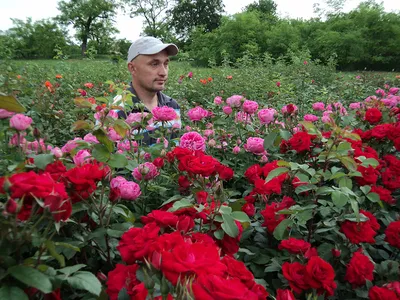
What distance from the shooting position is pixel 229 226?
2.79 feet

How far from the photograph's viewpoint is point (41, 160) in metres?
0.75

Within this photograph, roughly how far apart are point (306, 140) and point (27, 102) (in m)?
2.09

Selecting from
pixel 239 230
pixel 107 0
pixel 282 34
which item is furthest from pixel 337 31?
pixel 107 0

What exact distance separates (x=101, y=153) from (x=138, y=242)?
34cm

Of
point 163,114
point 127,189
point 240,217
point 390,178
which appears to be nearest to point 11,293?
point 127,189

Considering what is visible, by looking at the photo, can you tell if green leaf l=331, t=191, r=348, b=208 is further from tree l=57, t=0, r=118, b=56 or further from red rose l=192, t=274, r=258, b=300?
tree l=57, t=0, r=118, b=56

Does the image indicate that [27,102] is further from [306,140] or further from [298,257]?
[298,257]

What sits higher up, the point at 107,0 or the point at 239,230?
the point at 107,0

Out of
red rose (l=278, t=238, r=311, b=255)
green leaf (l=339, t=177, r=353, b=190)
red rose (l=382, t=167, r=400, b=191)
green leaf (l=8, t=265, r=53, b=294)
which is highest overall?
green leaf (l=8, t=265, r=53, b=294)

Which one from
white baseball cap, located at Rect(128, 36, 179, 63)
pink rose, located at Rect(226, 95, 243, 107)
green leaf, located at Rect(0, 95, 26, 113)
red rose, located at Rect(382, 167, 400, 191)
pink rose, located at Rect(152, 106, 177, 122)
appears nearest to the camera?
green leaf, located at Rect(0, 95, 26, 113)

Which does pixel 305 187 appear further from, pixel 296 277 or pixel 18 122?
pixel 18 122

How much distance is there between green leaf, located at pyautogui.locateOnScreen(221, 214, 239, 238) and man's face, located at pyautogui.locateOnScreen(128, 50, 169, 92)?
1683 millimetres

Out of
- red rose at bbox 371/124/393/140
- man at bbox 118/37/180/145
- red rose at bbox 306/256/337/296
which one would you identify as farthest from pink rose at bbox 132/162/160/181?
man at bbox 118/37/180/145

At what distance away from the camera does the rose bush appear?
1.84ft
